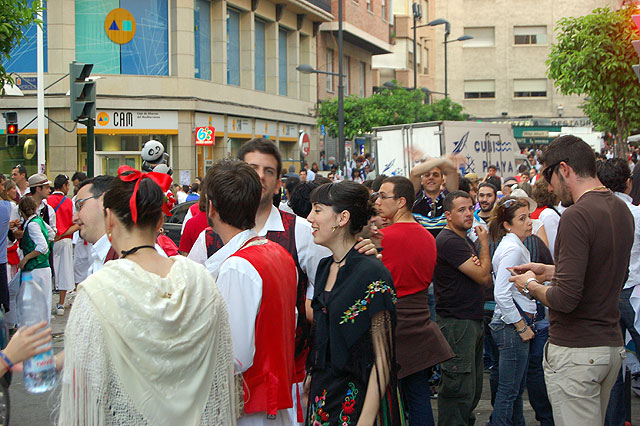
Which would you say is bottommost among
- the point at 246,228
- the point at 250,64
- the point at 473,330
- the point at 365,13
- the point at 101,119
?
the point at 473,330

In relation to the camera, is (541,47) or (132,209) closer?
(132,209)

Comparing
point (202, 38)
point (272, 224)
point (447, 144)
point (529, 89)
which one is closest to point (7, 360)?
point (272, 224)

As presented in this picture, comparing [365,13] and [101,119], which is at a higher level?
[365,13]

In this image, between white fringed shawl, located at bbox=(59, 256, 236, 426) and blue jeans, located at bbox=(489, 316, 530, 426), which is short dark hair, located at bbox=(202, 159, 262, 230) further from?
blue jeans, located at bbox=(489, 316, 530, 426)

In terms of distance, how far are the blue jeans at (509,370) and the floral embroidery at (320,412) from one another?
101 inches

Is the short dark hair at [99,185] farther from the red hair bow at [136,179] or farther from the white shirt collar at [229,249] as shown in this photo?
the white shirt collar at [229,249]

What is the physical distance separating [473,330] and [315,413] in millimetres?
2614

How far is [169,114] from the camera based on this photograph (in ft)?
93.6

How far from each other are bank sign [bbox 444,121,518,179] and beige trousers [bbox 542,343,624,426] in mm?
14410

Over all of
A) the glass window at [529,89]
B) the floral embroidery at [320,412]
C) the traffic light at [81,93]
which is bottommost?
the floral embroidery at [320,412]

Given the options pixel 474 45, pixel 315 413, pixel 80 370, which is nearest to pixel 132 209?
pixel 80 370

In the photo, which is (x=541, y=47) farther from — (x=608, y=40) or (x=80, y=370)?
(x=80, y=370)

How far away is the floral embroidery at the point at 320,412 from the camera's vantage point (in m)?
3.74

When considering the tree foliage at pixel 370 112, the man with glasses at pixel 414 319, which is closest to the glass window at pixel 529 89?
the tree foliage at pixel 370 112
